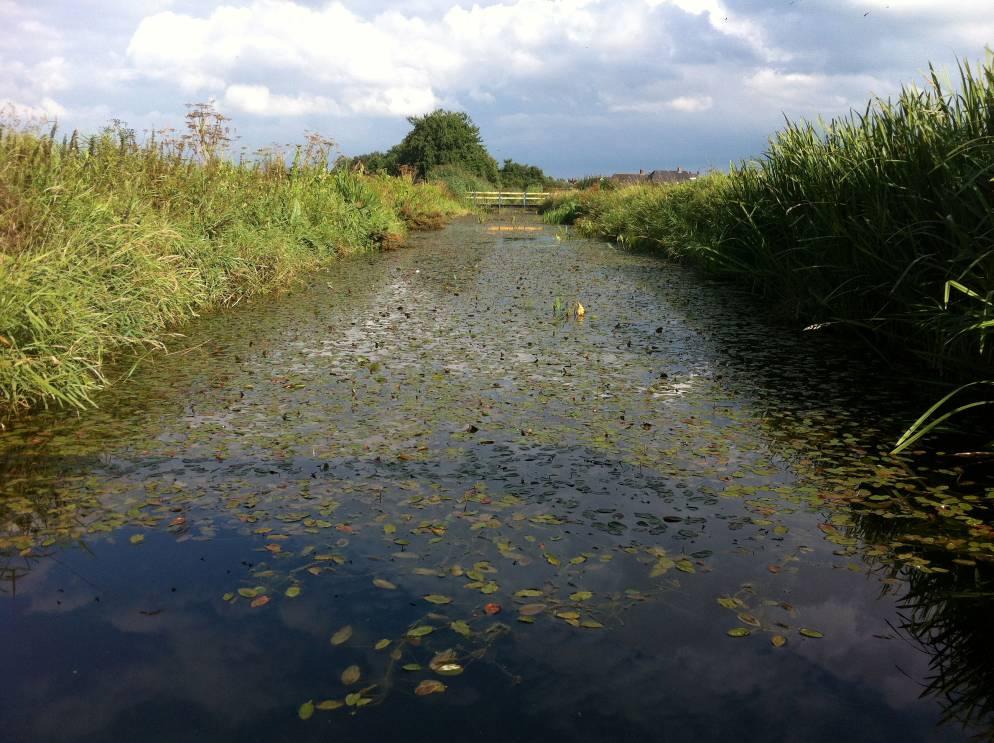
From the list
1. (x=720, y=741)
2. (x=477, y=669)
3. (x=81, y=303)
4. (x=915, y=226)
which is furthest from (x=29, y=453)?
(x=915, y=226)

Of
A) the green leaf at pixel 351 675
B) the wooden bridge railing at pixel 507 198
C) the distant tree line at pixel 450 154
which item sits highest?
the distant tree line at pixel 450 154

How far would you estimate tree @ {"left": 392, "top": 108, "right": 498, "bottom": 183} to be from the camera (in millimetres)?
53156

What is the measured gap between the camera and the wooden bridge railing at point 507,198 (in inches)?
1832

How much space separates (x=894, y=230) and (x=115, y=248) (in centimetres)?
726

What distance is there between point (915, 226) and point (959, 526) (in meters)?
3.21

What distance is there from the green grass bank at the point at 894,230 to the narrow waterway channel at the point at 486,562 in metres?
0.70

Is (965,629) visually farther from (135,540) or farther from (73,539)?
(73,539)

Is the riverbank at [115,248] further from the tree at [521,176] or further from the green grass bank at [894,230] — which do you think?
the tree at [521,176]

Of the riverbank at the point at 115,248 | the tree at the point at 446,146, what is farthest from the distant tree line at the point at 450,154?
the riverbank at the point at 115,248

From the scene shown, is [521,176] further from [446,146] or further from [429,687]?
[429,687]

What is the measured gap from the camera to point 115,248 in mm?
7621

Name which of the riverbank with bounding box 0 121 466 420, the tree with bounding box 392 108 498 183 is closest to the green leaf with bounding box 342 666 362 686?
the riverbank with bounding box 0 121 466 420

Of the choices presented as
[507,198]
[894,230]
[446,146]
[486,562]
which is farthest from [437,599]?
[446,146]

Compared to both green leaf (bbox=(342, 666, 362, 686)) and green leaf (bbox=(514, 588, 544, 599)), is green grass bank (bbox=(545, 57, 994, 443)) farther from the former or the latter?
green leaf (bbox=(342, 666, 362, 686))
